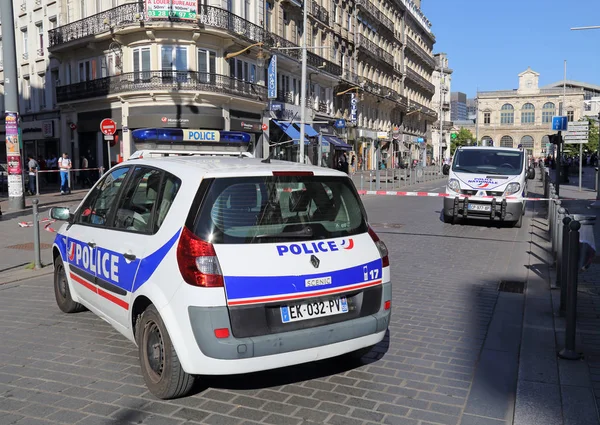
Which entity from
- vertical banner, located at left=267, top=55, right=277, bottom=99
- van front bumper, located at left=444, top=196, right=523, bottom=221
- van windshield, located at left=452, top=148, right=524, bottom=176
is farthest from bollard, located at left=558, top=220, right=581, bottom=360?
vertical banner, located at left=267, top=55, right=277, bottom=99

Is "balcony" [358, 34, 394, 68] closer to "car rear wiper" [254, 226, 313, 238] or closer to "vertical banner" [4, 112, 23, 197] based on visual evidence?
"vertical banner" [4, 112, 23, 197]

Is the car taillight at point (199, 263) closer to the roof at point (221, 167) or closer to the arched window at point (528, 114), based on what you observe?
the roof at point (221, 167)

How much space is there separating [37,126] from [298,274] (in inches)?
1513

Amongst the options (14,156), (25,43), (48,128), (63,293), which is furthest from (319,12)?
(63,293)

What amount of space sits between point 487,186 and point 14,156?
44.0ft

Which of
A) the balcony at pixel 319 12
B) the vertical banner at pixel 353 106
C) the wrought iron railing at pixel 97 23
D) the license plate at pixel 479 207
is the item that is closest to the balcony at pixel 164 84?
the wrought iron railing at pixel 97 23

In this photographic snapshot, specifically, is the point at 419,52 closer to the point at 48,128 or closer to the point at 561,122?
the point at 48,128

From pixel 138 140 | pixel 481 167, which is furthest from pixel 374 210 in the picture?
pixel 138 140

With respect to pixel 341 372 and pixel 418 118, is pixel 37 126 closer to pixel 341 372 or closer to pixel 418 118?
pixel 341 372

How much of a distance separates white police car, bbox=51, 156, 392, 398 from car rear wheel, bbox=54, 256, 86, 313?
1544 millimetres

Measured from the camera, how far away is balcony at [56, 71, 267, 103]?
29.2 metres

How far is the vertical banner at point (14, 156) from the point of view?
1720 cm

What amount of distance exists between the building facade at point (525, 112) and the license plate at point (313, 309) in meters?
120

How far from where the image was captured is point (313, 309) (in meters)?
4.09
